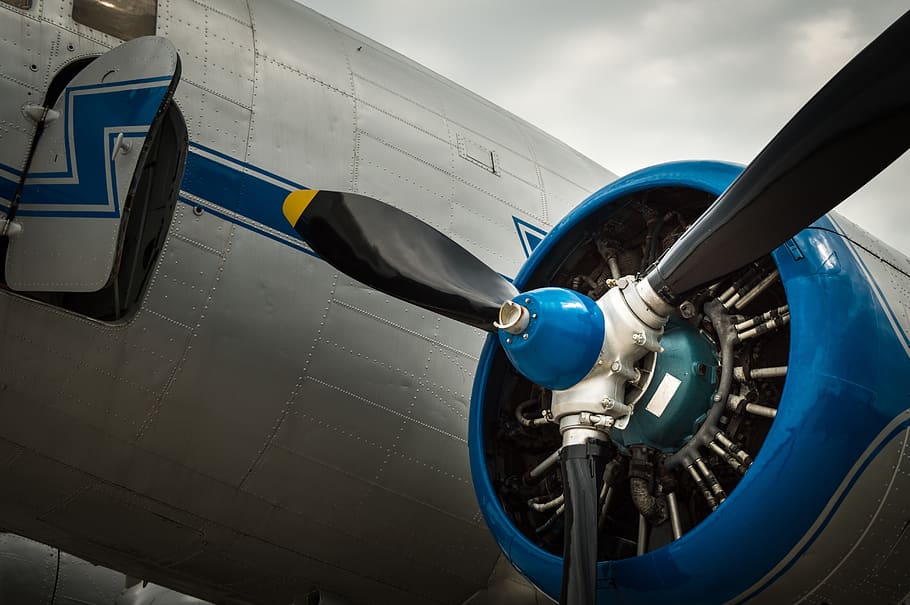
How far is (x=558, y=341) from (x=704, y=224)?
830mm

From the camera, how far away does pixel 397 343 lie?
6008mm

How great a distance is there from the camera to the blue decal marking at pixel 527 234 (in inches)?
269

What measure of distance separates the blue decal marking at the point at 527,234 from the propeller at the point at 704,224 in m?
1.67

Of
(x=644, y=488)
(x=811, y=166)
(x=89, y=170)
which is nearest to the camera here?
(x=811, y=166)

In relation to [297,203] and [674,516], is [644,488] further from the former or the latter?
[297,203]

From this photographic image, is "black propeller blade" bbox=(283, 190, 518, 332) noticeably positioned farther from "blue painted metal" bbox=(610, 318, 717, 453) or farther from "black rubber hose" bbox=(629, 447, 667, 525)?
"black rubber hose" bbox=(629, 447, 667, 525)

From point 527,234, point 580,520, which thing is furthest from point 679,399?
point 527,234

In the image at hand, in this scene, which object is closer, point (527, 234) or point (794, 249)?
point (794, 249)

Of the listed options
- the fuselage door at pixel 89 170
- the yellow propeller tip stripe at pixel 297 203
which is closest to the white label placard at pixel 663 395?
the yellow propeller tip stripe at pixel 297 203

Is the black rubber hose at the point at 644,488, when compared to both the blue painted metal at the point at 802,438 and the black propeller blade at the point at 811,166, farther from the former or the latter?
the black propeller blade at the point at 811,166

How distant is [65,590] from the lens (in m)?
8.11

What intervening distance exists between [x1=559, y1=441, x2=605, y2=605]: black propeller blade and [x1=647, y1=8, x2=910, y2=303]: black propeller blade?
869 millimetres

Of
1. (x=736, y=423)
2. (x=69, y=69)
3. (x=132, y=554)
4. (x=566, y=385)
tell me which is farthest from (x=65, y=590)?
(x=736, y=423)

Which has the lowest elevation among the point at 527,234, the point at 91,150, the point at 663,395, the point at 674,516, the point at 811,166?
the point at 674,516
